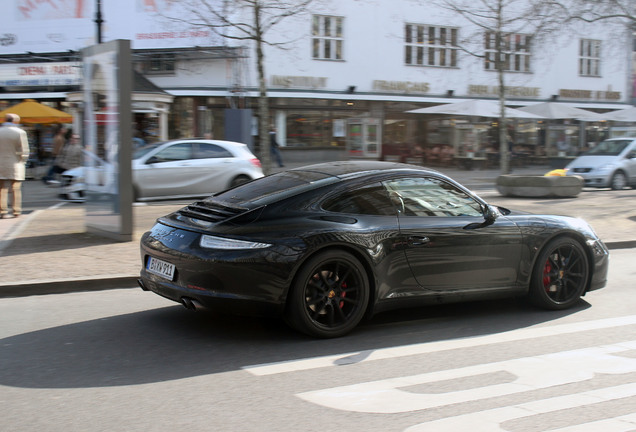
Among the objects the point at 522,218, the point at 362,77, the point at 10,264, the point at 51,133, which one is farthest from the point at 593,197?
the point at 51,133

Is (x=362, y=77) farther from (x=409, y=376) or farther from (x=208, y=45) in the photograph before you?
(x=409, y=376)

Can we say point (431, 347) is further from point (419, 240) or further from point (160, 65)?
point (160, 65)

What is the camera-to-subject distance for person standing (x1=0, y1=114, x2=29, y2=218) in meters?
11.8

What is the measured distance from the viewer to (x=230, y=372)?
14.9 ft

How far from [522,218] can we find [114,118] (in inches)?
220

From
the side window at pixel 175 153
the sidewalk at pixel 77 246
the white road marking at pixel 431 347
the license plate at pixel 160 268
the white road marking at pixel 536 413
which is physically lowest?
the white road marking at pixel 536 413

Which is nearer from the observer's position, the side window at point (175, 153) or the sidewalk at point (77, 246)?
the sidewalk at point (77, 246)

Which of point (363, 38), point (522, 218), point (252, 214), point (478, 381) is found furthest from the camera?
point (363, 38)

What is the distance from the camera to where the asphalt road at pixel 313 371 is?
148 inches

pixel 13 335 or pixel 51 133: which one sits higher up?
pixel 51 133

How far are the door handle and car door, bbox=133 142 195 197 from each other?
1073cm

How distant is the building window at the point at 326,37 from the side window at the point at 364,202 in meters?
26.6

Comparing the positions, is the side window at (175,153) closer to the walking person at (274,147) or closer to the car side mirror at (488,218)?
the car side mirror at (488,218)

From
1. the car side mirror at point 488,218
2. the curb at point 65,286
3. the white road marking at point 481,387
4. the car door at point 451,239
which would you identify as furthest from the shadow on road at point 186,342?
the curb at point 65,286
